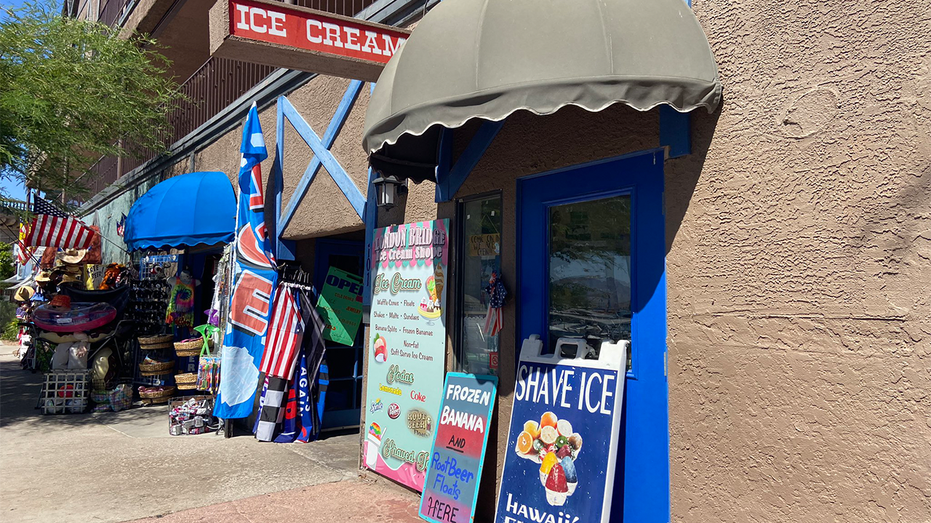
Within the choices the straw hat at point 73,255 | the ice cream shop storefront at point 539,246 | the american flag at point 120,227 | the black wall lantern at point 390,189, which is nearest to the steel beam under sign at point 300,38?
the ice cream shop storefront at point 539,246

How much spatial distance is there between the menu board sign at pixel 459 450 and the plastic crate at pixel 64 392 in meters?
7.42

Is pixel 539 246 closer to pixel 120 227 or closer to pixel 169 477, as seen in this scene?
pixel 169 477

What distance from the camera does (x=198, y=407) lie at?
860 centimetres

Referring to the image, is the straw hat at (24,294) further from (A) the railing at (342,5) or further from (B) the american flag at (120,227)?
(A) the railing at (342,5)

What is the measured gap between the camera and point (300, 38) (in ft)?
15.2

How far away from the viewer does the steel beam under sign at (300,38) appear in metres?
4.38

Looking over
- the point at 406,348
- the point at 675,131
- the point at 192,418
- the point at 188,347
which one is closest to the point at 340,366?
the point at 192,418

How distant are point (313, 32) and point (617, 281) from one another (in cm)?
269

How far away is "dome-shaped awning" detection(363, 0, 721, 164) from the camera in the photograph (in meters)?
3.35

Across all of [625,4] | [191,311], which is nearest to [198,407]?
[191,311]

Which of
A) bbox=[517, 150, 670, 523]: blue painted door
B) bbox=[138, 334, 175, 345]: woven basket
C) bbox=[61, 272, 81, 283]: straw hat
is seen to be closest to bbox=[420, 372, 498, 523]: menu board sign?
bbox=[517, 150, 670, 523]: blue painted door

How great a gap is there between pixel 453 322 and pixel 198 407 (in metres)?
4.87

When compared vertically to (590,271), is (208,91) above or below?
above

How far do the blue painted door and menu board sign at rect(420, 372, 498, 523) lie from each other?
0.60 m
